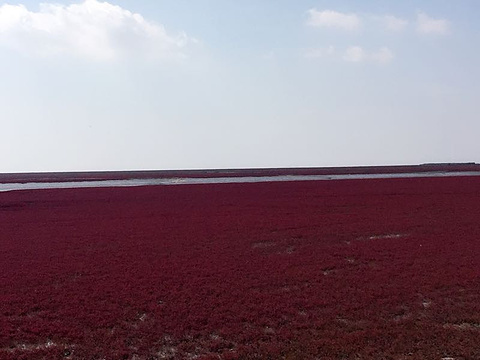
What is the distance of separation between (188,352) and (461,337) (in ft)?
22.8

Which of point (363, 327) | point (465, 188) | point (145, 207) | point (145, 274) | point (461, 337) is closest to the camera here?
point (461, 337)

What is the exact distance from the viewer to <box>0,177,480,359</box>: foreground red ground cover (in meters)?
11.3

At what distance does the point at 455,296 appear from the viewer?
14469 mm

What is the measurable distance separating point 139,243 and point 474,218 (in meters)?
21.4

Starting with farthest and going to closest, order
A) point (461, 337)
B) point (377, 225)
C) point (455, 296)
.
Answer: point (377, 225) < point (455, 296) < point (461, 337)

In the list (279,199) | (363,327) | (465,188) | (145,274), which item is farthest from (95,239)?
(465,188)

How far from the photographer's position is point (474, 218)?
29.3 m

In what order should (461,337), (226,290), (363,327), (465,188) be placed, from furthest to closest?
(465,188), (226,290), (363,327), (461,337)

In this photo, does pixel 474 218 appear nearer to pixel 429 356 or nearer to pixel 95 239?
pixel 429 356

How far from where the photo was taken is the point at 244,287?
15883 mm

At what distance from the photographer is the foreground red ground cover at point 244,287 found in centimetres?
1134

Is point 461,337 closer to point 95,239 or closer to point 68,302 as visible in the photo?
point 68,302

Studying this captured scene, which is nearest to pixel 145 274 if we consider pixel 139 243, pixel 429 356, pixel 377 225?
pixel 139 243

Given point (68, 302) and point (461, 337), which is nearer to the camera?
point (461, 337)
